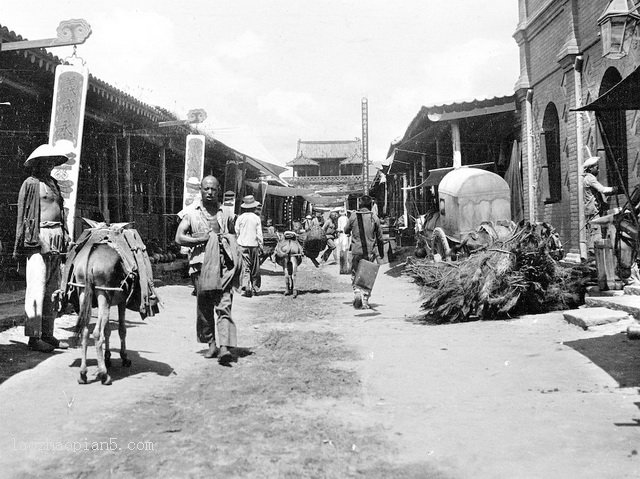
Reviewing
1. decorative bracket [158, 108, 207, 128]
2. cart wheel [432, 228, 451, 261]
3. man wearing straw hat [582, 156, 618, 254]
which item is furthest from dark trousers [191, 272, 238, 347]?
decorative bracket [158, 108, 207, 128]

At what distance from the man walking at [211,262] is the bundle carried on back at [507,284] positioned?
10.3ft

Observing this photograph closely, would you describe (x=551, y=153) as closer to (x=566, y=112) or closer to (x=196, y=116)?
(x=566, y=112)

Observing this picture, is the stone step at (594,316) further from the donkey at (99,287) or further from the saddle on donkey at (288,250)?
the saddle on donkey at (288,250)

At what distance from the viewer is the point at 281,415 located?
4.18m

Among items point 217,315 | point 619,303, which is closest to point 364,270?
point 619,303

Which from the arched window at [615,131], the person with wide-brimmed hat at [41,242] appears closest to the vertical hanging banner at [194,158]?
the person with wide-brimmed hat at [41,242]

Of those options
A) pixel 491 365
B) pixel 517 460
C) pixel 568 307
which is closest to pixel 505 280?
pixel 568 307

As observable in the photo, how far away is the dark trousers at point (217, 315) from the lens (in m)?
5.89

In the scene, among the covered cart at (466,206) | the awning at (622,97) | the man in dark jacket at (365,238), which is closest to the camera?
the awning at (622,97)

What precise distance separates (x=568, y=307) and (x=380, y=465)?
18.4 ft

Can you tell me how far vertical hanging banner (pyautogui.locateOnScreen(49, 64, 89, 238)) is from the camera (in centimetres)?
831

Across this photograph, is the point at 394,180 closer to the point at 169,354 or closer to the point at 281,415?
the point at 169,354

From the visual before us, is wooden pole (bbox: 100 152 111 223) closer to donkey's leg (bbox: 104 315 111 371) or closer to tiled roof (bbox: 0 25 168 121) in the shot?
tiled roof (bbox: 0 25 168 121)

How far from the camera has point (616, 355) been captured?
5.45m
